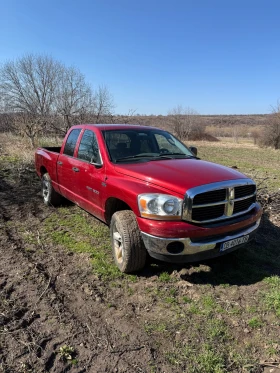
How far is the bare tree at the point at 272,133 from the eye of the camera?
30.1m

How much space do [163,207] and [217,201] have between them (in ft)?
2.24

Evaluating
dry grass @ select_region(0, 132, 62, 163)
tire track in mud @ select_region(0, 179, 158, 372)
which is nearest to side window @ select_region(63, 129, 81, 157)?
tire track in mud @ select_region(0, 179, 158, 372)

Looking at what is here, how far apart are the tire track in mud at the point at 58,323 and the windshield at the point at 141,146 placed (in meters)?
1.68

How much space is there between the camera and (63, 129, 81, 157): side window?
528 centimetres

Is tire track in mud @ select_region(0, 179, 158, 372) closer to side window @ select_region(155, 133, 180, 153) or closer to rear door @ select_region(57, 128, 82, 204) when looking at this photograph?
rear door @ select_region(57, 128, 82, 204)

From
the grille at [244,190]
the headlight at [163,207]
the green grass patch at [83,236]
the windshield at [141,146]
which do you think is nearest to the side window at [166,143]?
the windshield at [141,146]

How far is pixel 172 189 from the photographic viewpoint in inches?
127

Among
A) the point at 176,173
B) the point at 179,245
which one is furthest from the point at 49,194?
the point at 179,245

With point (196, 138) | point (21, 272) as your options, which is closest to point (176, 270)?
point (21, 272)

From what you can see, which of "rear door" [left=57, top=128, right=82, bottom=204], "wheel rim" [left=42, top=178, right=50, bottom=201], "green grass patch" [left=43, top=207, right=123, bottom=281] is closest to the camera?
"green grass patch" [left=43, top=207, right=123, bottom=281]

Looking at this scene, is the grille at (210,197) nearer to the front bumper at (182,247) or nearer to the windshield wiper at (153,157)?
the front bumper at (182,247)

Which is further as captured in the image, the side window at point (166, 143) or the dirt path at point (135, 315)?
the side window at point (166, 143)

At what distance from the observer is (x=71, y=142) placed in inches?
214

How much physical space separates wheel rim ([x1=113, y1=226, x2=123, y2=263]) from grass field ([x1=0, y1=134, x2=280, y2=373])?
0.19 m
